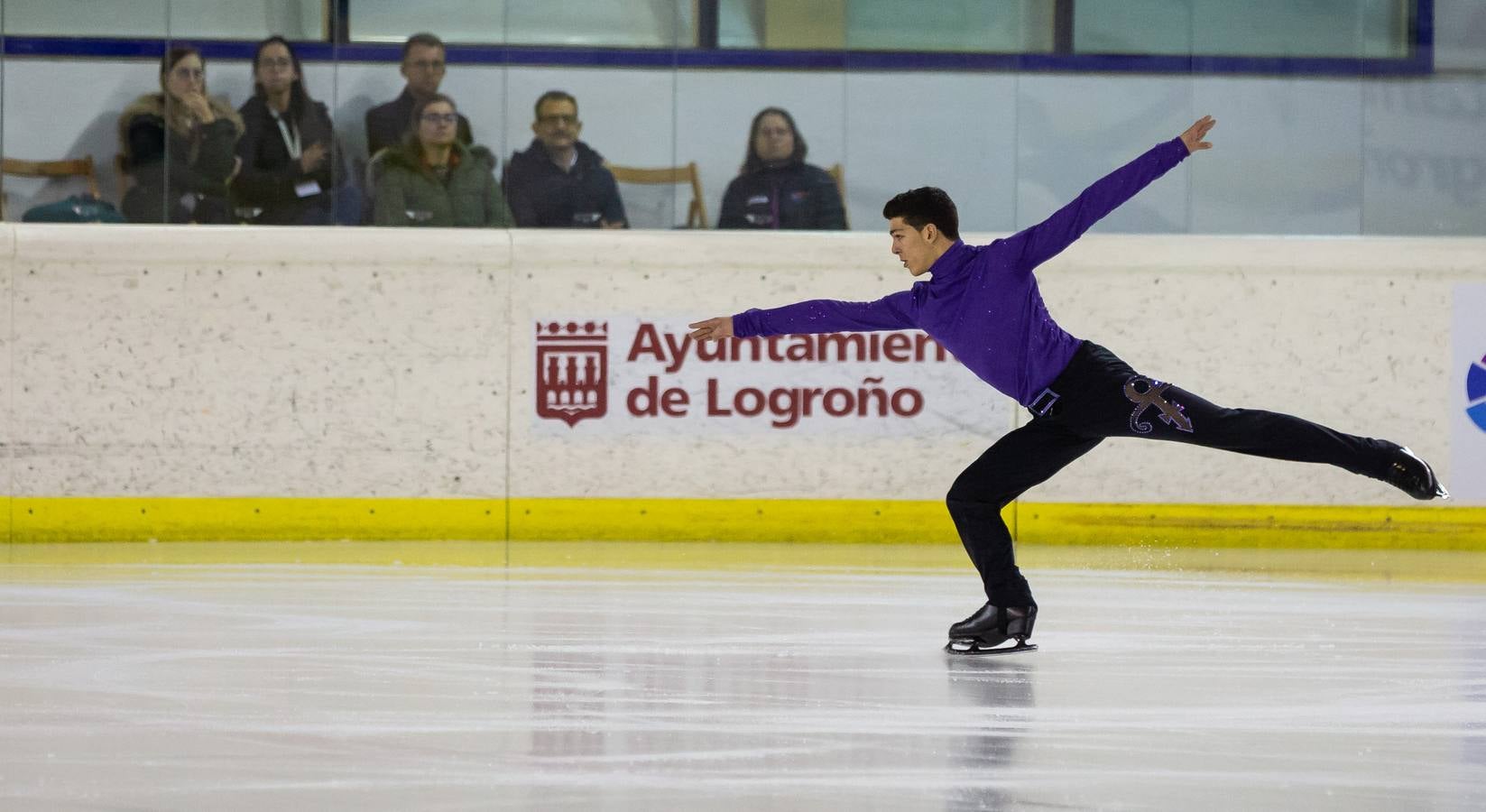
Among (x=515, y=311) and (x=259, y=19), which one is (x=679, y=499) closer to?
(x=515, y=311)

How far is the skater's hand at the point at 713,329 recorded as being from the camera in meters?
4.78

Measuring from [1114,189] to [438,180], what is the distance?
5.13 m

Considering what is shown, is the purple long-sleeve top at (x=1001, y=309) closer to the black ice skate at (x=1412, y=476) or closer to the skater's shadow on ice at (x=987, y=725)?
the skater's shadow on ice at (x=987, y=725)

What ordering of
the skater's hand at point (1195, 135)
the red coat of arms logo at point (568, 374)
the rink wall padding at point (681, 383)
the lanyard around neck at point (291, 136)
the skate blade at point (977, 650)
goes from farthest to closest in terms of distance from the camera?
the lanyard around neck at point (291, 136), the red coat of arms logo at point (568, 374), the rink wall padding at point (681, 383), the skate blade at point (977, 650), the skater's hand at point (1195, 135)

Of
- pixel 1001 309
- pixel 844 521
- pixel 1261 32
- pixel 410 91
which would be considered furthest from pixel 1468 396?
pixel 410 91

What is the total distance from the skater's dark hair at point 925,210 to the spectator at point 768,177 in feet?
14.0

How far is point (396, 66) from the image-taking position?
884 cm

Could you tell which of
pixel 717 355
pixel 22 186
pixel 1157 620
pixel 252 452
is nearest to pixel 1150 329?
pixel 717 355

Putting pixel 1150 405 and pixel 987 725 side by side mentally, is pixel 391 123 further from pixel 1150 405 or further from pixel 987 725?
pixel 987 725

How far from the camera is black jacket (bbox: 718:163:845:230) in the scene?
8914mm

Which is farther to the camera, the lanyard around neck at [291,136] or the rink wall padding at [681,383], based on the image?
the lanyard around neck at [291,136]

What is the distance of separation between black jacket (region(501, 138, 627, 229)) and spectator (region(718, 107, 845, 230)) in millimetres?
587

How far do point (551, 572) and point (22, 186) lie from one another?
143 inches

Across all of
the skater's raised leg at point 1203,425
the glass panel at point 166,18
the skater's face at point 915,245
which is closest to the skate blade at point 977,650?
the skater's raised leg at point 1203,425
